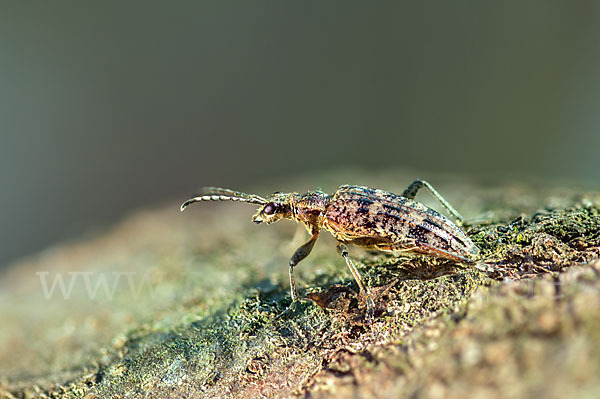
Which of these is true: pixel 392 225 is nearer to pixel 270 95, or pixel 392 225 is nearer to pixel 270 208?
pixel 270 208

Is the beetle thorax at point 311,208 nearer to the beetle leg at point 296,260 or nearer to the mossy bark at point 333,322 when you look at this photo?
the beetle leg at point 296,260

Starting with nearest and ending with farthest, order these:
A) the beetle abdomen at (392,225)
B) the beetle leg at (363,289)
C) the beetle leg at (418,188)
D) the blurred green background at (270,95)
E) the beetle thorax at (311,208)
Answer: the beetle leg at (363,289) → the beetle abdomen at (392,225) → the beetle thorax at (311,208) → the beetle leg at (418,188) → the blurred green background at (270,95)

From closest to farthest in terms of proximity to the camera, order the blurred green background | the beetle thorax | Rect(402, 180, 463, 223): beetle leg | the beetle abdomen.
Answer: the beetle abdomen → the beetle thorax → Rect(402, 180, 463, 223): beetle leg → the blurred green background

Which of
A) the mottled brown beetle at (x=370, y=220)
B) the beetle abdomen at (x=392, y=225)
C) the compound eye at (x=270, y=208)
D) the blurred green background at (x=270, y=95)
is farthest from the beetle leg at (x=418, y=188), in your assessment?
the blurred green background at (x=270, y=95)

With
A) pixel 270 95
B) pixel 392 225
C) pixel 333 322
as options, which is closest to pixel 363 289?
pixel 333 322

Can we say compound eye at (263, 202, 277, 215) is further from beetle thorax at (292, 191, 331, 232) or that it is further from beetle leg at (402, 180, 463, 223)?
beetle leg at (402, 180, 463, 223)

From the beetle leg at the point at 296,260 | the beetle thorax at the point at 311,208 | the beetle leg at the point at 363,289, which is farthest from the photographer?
the beetle thorax at the point at 311,208

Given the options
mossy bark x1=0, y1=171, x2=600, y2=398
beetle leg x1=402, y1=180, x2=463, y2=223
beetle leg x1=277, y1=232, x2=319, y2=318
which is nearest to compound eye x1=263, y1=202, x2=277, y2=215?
beetle leg x1=277, y1=232, x2=319, y2=318
